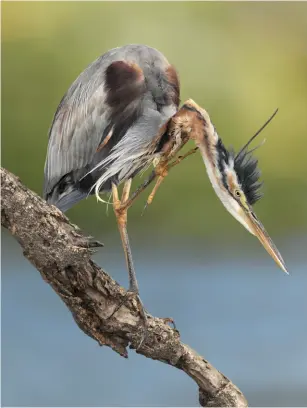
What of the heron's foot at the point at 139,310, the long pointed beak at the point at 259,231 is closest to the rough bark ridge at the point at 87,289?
the heron's foot at the point at 139,310

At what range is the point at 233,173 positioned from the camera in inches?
73.7

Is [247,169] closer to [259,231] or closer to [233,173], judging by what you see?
[233,173]

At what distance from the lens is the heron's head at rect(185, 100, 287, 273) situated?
6.14 feet

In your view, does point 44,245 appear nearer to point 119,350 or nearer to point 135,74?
point 119,350

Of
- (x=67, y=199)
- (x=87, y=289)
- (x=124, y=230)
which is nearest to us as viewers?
(x=87, y=289)

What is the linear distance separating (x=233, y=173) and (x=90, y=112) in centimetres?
51

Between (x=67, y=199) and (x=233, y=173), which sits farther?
(x=67, y=199)

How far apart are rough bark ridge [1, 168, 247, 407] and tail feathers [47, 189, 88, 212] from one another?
381mm

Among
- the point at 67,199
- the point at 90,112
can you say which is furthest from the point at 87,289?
the point at 90,112

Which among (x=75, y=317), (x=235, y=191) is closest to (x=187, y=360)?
(x=75, y=317)

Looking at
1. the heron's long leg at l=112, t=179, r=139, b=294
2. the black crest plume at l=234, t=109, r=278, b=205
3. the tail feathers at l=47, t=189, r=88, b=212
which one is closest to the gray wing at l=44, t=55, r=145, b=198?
the tail feathers at l=47, t=189, r=88, b=212

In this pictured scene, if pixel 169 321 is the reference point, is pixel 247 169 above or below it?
above

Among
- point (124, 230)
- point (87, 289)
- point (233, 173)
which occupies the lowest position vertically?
point (87, 289)

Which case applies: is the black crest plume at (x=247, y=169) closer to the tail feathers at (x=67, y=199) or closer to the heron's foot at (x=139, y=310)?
the heron's foot at (x=139, y=310)
